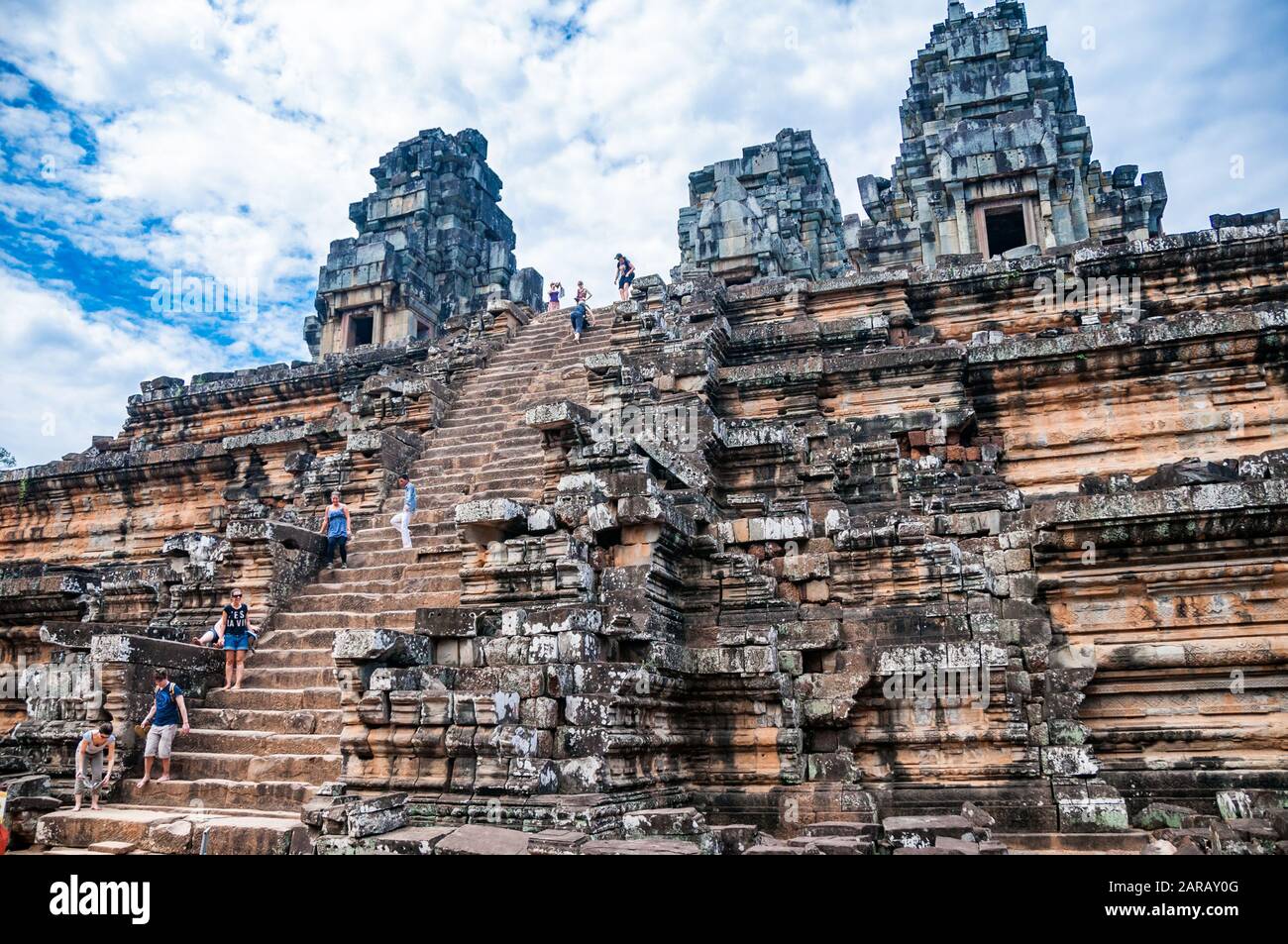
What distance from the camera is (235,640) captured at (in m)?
8.41

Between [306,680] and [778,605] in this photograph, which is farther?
[306,680]

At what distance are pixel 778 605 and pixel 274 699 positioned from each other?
4332mm

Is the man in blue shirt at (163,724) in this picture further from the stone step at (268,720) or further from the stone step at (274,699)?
the stone step at (274,699)

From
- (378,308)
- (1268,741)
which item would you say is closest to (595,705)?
(1268,741)

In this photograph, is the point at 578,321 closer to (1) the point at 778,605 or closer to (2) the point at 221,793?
(1) the point at 778,605

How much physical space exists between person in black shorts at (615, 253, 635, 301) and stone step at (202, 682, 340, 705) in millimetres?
11698

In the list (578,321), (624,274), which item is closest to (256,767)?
(578,321)

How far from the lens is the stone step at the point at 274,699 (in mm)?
7809

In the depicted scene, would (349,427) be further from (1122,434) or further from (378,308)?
(378,308)

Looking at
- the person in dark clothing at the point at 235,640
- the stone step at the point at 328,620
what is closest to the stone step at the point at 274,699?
the person in dark clothing at the point at 235,640

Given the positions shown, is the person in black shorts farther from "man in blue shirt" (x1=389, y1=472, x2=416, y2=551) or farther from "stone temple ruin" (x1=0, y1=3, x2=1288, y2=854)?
"man in blue shirt" (x1=389, y1=472, x2=416, y2=551)
